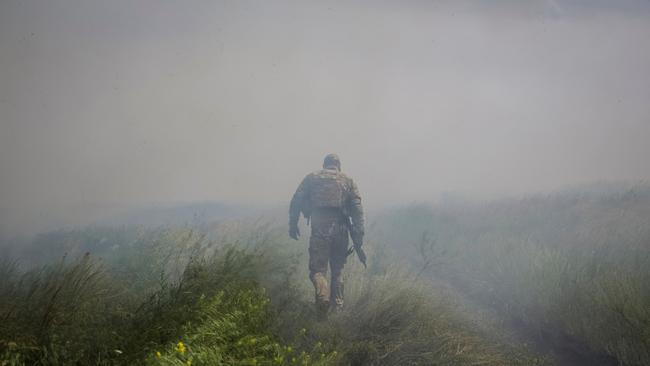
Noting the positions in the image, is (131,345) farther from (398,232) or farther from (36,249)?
(398,232)

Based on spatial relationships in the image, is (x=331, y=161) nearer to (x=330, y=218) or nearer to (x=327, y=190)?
(x=327, y=190)

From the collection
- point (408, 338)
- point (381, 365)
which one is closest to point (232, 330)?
point (381, 365)

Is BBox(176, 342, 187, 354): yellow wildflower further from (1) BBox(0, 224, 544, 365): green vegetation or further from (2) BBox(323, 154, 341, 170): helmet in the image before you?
(2) BBox(323, 154, 341, 170): helmet

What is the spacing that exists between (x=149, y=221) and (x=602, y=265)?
46.6ft

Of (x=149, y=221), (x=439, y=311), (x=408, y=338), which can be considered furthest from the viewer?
(x=149, y=221)

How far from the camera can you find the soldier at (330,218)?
5.80 metres

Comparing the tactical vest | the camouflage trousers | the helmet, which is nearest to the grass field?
the camouflage trousers

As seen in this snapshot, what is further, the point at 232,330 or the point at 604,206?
the point at 604,206

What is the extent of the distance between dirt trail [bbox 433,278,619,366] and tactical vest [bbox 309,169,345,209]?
2897 millimetres

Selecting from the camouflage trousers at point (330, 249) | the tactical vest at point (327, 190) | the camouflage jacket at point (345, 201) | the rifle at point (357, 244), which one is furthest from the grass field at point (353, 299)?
the tactical vest at point (327, 190)

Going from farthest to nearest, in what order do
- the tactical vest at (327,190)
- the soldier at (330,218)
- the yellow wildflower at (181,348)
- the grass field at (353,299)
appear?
the tactical vest at (327,190)
the soldier at (330,218)
the grass field at (353,299)
the yellow wildflower at (181,348)

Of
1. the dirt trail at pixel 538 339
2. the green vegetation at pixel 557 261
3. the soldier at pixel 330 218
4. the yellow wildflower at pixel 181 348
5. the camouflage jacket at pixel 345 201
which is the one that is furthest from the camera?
the camouflage jacket at pixel 345 201

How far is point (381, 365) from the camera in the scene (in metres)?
3.52

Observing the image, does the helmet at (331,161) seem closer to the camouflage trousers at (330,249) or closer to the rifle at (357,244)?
the camouflage trousers at (330,249)
